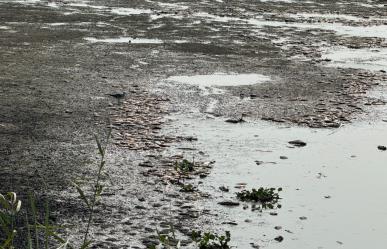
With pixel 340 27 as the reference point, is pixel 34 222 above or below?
above

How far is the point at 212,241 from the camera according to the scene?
6711 millimetres

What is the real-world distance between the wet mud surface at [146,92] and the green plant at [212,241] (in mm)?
208

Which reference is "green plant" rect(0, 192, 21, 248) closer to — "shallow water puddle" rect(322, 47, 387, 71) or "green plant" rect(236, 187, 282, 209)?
"green plant" rect(236, 187, 282, 209)

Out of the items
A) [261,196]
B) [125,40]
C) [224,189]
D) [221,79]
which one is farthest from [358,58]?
[261,196]

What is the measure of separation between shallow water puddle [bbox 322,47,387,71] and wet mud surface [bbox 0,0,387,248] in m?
0.07

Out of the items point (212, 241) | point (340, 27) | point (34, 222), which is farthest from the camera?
point (340, 27)

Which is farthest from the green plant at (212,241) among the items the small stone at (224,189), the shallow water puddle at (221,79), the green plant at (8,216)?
the shallow water puddle at (221,79)

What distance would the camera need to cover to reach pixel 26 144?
32.9ft

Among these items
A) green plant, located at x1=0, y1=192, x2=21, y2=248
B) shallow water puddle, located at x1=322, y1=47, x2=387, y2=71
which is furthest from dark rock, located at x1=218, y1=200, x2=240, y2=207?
shallow water puddle, located at x1=322, y1=47, x2=387, y2=71

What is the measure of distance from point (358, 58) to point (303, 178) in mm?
11701

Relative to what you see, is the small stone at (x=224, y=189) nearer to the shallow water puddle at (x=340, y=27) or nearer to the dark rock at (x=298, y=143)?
the dark rock at (x=298, y=143)

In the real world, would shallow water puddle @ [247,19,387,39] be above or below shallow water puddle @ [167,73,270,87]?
above

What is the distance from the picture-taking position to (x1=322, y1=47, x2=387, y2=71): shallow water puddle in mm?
18438

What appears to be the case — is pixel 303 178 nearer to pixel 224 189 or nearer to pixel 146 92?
pixel 224 189
